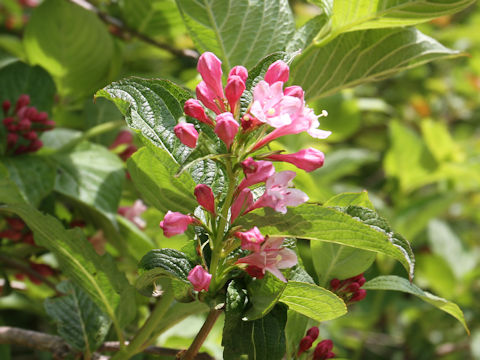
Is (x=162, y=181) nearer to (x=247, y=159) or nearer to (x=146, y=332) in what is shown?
(x=247, y=159)

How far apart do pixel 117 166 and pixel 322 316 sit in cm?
60

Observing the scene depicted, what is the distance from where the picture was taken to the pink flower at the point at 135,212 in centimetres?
130

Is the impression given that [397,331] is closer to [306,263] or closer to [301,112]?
[306,263]

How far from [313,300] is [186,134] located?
278 mm

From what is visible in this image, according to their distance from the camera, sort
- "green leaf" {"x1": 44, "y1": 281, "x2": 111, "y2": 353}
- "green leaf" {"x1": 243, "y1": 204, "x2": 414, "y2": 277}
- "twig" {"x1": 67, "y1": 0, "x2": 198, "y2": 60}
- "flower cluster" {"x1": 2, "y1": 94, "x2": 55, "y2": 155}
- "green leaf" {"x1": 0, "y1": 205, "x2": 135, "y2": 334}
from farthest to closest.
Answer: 1. "twig" {"x1": 67, "y1": 0, "x2": 198, "y2": 60}
2. "flower cluster" {"x1": 2, "y1": 94, "x2": 55, "y2": 155}
3. "green leaf" {"x1": 44, "y1": 281, "x2": 111, "y2": 353}
4. "green leaf" {"x1": 0, "y1": 205, "x2": 135, "y2": 334}
5. "green leaf" {"x1": 243, "y1": 204, "x2": 414, "y2": 277}

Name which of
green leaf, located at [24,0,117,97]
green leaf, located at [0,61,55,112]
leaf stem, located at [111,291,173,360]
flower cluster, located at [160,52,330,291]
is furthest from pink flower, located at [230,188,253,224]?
green leaf, located at [24,0,117,97]

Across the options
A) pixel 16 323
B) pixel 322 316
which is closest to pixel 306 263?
pixel 322 316

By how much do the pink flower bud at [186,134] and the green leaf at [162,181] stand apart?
41 mm

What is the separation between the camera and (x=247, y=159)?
0.66 metres

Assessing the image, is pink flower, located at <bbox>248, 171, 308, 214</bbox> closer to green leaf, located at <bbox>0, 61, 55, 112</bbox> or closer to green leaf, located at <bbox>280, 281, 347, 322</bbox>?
green leaf, located at <bbox>280, 281, 347, 322</bbox>

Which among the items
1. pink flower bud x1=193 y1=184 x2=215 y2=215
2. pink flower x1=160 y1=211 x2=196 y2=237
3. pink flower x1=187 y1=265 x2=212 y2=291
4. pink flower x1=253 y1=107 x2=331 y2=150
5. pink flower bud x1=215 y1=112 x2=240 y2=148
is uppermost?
pink flower bud x1=215 y1=112 x2=240 y2=148

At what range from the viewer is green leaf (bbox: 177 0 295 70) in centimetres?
94

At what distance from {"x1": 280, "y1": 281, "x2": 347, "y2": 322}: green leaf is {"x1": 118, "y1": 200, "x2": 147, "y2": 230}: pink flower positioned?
0.62 metres

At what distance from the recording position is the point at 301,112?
700mm
